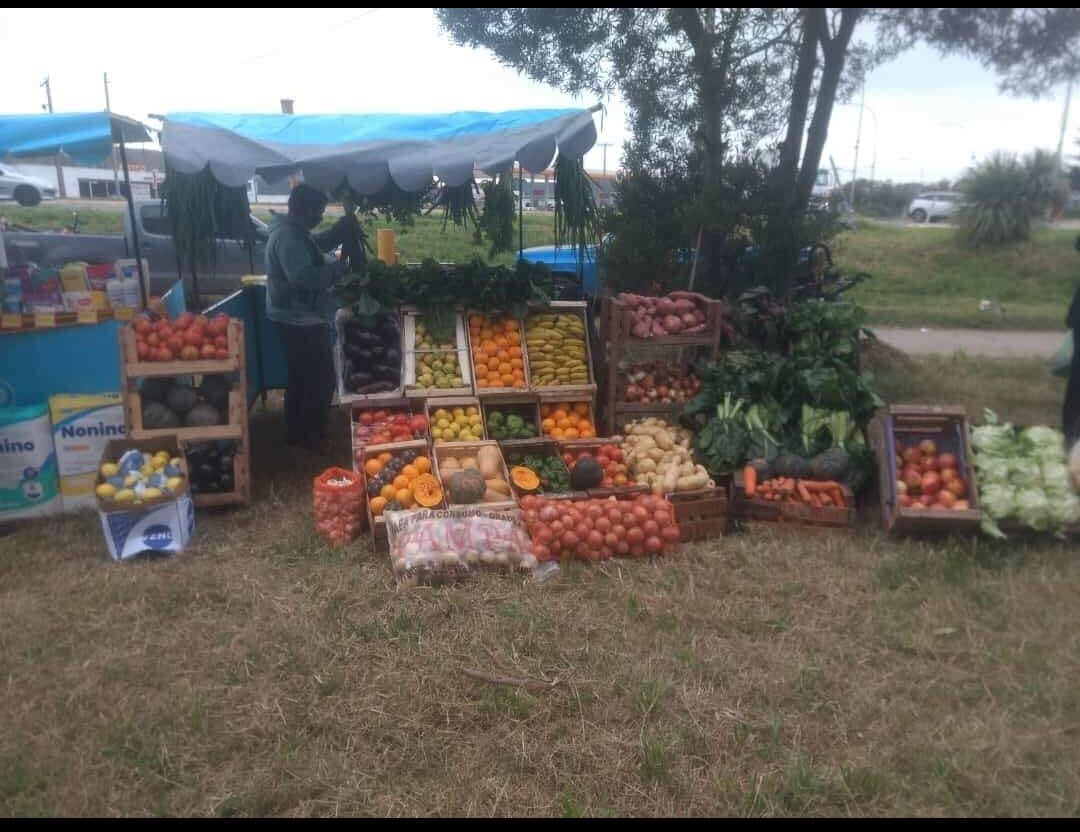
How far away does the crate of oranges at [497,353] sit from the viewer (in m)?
5.62

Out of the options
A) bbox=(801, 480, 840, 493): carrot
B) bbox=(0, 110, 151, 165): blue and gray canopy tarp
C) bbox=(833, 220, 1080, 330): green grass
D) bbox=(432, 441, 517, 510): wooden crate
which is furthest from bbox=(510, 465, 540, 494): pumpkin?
bbox=(833, 220, 1080, 330): green grass

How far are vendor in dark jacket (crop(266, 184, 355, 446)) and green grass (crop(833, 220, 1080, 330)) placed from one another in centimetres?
1003

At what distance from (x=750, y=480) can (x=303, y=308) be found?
135 inches

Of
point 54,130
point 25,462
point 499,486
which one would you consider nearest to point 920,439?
point 499,486

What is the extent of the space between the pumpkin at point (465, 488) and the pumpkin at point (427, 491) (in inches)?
3.0

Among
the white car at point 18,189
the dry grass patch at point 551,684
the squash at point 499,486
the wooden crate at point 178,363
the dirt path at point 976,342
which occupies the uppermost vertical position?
the white car at point 18,189

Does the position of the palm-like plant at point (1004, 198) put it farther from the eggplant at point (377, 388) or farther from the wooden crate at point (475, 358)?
the eggplant at point (377, 388)

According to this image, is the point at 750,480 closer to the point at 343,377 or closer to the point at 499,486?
the point at 499,486

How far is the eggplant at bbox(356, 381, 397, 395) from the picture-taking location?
5.49 m

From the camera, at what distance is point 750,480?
4938 mm

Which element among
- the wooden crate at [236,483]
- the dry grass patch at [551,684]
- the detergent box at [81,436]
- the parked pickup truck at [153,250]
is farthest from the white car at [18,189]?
the dry grass patch at [551,684]
